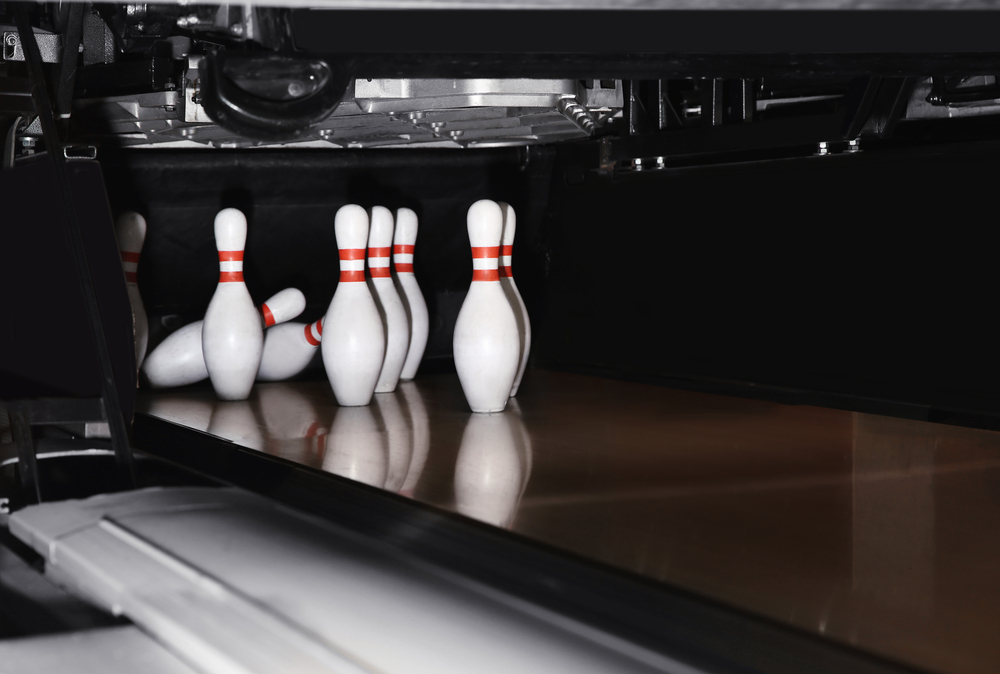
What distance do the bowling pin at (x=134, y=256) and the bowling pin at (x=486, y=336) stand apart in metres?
0.94

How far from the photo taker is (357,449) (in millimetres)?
1606

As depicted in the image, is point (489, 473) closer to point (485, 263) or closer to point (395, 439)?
point (395, 439)

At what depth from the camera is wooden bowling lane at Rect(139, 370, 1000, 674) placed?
0.87 metres

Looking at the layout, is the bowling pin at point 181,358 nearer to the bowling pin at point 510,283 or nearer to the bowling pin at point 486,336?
the bowling pin at point 510,283

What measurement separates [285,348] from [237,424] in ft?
2.31

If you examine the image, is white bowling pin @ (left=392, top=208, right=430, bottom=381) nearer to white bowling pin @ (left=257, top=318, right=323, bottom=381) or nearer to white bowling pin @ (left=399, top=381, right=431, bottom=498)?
white bowling pin @ (left=399, top=381, right=431, bottom=498)

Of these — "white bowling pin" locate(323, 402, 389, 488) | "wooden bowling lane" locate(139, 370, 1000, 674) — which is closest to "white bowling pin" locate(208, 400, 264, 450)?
"wooden bowling lane" locate(139, 370, 1000, 674)

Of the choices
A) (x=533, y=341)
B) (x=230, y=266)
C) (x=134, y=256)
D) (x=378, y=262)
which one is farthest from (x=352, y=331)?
(x=533, y=341)

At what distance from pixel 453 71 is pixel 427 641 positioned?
545mm

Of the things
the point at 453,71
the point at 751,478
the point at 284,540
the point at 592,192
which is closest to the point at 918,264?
the point at 751,478

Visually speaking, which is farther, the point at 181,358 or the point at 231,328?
the point at 181,358

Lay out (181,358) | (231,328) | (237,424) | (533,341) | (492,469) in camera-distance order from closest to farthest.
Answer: (492,469) < (237,424) < (231,328) < (181,358) < (533,341)

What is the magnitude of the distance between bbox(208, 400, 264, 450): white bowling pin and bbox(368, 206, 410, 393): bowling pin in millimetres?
342

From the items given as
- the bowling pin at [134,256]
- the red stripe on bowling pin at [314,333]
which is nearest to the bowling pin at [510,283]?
the red stripe on bowling pin at [314,333]
